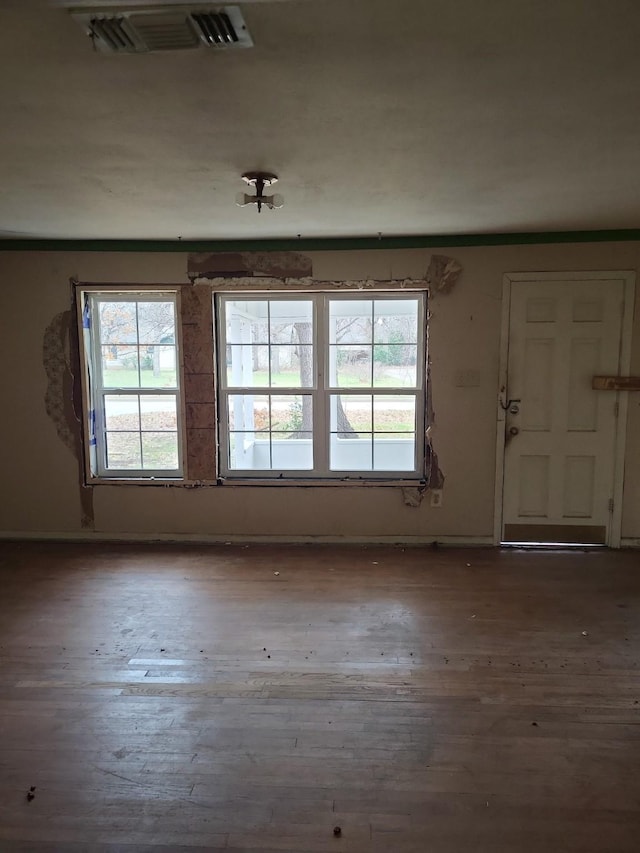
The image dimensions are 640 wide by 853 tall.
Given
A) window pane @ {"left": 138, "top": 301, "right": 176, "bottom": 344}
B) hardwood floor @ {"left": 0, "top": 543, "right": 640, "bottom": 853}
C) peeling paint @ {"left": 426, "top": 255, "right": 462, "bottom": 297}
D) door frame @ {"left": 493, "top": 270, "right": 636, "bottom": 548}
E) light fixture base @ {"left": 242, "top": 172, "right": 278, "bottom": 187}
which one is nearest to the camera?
hardwood floor @ {"left": 0, "top": 543, "right": 640, "bottom": 853}

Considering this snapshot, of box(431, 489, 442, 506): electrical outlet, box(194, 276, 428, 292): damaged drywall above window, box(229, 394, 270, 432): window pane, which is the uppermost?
box(194, 276, 428, 292): damaged drywall above window

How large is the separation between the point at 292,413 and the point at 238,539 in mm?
1107

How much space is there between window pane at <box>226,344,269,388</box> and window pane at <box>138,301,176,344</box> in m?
0.49

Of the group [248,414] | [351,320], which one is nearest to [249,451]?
[248,414]

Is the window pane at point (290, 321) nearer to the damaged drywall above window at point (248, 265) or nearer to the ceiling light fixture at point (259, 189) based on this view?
the damaged drywall above window at point (248, 265)

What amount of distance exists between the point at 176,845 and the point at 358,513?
2.79 m

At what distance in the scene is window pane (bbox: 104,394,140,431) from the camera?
14.5 ft

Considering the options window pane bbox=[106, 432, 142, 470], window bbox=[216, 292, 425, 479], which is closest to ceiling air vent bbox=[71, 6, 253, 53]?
window bbox=[216, 292, 425, 479]

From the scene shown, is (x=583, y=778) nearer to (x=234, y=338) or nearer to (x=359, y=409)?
(x=359, y=409)

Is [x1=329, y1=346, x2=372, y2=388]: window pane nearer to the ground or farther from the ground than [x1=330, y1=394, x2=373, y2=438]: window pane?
farther from the ground

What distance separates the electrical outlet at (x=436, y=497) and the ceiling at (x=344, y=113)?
2.04 meters

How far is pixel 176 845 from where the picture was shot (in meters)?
1.67

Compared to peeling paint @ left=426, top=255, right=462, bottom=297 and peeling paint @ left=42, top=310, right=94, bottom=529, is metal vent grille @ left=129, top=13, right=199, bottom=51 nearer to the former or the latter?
peeling paint @ left=426, top=255, right=462, bottom=297

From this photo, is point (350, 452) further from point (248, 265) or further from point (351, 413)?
point (248, 265)
